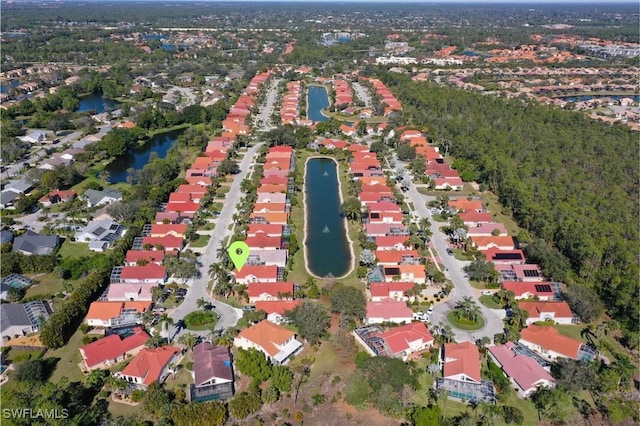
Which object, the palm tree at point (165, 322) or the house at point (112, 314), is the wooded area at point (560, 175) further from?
the house at point (112, 314)

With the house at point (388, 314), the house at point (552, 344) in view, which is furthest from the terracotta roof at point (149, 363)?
the house at point (552, 344)

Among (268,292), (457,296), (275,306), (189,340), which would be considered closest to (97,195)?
(268,292)

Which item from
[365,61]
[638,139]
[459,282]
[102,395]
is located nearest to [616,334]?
[459,282]

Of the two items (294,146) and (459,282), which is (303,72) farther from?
(459,282)

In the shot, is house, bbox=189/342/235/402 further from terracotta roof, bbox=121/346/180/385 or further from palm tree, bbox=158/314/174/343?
palm tree, bbox=158/314/174/343

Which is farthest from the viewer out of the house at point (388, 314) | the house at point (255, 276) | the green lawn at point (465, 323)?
the house at point (255, 276)

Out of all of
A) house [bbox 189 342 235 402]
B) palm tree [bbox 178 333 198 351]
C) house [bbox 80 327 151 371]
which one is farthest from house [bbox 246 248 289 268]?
house [bbox 80 327 151 371]
